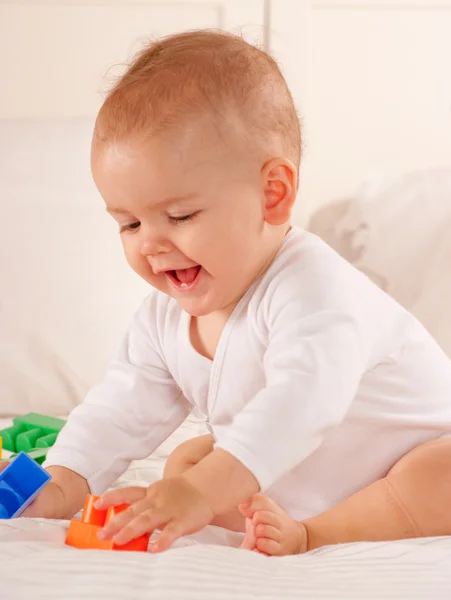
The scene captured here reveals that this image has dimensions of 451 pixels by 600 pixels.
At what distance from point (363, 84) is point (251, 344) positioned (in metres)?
1.10

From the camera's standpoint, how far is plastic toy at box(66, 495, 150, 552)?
0.81m

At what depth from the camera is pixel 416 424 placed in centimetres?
104

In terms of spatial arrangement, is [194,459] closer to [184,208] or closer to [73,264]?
[184,208]

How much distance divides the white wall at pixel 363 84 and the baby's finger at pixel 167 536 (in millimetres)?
1272

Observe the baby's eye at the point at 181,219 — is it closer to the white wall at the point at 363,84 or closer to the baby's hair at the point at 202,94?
the baby's hair at the point at 202,94

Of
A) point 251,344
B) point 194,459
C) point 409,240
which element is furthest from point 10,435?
point 409,240

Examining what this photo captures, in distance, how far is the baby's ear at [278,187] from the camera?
3.23ft

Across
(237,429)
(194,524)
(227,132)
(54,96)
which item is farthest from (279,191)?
(54,96)

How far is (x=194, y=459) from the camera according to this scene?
115cm

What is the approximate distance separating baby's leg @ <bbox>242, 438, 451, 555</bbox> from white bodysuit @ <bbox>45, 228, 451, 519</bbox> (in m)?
0.06

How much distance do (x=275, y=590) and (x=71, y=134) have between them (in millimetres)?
1188

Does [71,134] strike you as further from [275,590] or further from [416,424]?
[275,590]

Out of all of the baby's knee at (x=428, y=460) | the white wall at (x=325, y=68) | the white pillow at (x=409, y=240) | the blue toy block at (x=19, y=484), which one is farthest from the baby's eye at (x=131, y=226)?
the white wall at (x=325, y=68)

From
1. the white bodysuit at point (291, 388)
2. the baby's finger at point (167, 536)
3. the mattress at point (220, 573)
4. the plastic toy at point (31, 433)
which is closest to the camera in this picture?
the mattress at point (220, 573)
